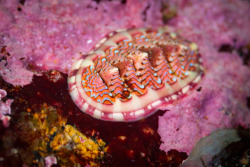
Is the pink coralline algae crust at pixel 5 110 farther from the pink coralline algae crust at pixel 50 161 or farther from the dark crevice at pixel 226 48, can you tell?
the dark crevice at pixel 226 48

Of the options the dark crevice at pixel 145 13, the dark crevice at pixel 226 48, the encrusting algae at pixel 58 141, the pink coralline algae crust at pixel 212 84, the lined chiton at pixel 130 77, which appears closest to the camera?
the encrusting algae at pixel 58 141

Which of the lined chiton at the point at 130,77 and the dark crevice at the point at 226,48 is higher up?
the dark crevice at the point at 226,48

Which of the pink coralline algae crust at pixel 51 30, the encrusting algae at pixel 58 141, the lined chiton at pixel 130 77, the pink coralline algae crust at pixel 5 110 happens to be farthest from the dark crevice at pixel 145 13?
the pink coralline algae crust at pixel 5 110

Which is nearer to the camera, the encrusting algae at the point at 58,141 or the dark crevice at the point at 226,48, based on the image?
the encrusting algae at the point at 58,141

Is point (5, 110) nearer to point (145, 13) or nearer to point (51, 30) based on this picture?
point (51, 30)

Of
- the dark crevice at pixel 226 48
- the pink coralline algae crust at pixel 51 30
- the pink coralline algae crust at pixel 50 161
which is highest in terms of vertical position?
the pink coralline algae crust at pixel 51 30

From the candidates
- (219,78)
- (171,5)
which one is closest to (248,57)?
(219,78)

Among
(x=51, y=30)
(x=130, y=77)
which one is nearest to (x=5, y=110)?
(x=51, y=30)
